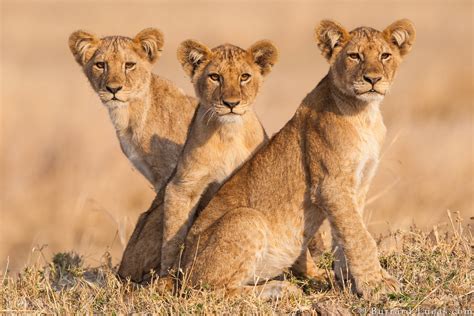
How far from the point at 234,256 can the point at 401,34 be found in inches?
79.1

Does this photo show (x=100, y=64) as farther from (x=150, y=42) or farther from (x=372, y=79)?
(x=372, y=79)

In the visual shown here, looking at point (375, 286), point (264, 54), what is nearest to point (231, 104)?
point (264, 54)

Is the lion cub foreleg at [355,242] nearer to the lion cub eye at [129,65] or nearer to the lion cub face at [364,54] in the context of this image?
the lion cub face at [364,54]

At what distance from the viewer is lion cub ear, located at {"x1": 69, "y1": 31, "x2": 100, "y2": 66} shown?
9930mm

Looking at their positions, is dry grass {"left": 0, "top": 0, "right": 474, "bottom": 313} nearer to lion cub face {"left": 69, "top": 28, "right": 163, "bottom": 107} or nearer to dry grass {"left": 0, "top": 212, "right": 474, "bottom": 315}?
dry grass {"left": 0, "top": 212, "right": 474, "bottom": 315}

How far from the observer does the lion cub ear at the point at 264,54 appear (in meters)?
8.36

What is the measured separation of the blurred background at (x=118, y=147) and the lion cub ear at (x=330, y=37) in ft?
7.53

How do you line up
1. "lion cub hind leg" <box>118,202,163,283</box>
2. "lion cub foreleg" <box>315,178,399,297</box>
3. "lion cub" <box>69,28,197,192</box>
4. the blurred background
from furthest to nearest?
the blurred background → "lion cub" <box>69,28,197,192</box> → "lion cub hind leg" <box>118,202,163,283</box> → "lion cub foreleg" <box>315,178,399,297</box>

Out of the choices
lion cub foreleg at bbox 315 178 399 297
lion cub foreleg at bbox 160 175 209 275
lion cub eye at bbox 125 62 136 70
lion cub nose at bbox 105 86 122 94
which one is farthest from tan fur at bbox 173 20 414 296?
lion cub eye at bbox 125 62 136 70

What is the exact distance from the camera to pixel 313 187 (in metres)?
7.74

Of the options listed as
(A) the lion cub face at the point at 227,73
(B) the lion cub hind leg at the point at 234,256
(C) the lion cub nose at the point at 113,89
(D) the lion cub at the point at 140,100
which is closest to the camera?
(B) the lion cub hind leg at the point at 234,256

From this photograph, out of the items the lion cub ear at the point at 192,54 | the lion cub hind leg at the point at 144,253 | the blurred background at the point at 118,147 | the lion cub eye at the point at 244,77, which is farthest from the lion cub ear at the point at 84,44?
the lion cub eye at the point at 244,77

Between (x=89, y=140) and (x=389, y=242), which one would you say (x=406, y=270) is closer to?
(x=389, y=242)

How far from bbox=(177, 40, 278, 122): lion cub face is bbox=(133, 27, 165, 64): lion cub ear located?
4.86 feet
